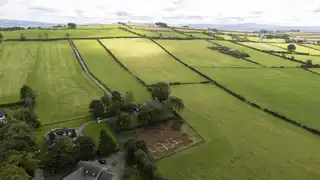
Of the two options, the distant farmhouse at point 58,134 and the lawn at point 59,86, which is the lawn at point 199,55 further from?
the distant farmhouse at point 58,134

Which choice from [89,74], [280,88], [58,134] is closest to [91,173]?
[58,134]

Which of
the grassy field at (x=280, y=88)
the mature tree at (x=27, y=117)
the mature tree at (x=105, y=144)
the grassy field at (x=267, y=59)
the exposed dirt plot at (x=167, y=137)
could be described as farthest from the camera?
the grassy field at (x=267, y=59)

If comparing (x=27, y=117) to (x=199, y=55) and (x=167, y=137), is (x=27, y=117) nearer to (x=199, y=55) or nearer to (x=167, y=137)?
(x=167, y=137)

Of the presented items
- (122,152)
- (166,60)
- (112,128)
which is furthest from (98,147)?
(166,60)

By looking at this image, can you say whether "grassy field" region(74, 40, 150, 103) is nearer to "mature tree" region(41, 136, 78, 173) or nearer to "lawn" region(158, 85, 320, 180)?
"lawn" region(158, 85, 320, 180)

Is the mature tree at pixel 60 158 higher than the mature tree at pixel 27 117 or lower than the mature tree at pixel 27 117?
lower

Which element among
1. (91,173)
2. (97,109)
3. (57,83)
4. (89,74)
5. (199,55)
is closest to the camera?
(91,173)

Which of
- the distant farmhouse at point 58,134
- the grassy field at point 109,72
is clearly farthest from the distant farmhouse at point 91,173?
the grassy field at point 109,72

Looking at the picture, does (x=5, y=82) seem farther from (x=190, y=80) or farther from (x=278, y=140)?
(x=278, y=140)
